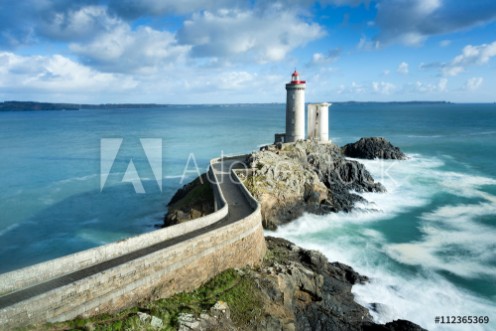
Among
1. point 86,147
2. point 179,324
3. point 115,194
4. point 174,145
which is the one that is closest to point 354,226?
point 179,324

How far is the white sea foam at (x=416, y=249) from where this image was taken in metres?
17.4

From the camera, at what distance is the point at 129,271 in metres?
12.7

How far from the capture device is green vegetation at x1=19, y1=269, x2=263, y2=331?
36.4 ft

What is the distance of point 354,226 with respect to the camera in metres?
26.9

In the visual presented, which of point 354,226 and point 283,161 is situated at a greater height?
point 283,161

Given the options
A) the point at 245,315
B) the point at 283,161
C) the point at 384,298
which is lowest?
the point at 384,298

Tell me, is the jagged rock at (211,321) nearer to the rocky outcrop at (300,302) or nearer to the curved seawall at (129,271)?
the rocky outcrop at (300,302)

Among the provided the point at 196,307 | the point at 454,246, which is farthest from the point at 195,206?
the point at 454,246

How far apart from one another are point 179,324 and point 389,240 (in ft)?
57.4

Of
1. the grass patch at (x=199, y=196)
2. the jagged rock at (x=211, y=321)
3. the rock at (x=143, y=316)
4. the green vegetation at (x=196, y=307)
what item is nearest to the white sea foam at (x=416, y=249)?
the grass patch at (x=199, y=196)

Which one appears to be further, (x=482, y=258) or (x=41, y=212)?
(x=41, y=212)

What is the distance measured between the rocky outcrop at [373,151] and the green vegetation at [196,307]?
125 feet

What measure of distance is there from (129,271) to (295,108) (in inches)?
1142

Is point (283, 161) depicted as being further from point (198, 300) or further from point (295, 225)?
point (198, 300)
